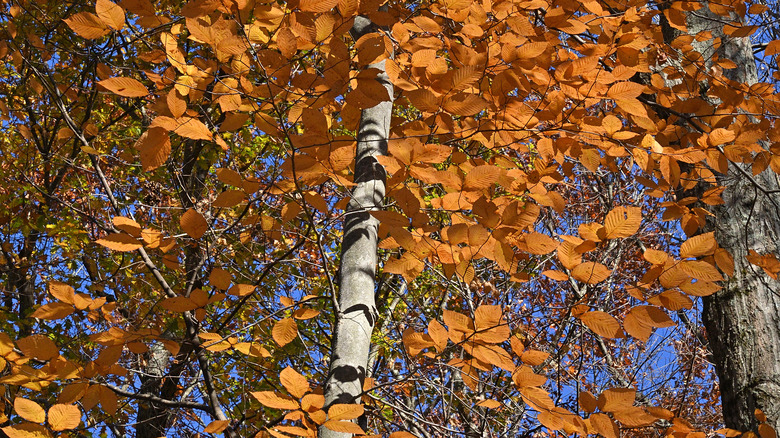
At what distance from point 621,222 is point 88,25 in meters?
2.12

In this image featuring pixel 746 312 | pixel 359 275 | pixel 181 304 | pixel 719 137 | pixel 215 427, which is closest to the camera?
pixel 215 427

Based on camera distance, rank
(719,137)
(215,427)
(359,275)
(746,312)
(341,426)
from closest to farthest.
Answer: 1. (341,426)
2. (215,427)
3. (359,275)
4. (719,137)
5. (746,312)

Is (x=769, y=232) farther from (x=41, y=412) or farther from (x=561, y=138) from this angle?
(x=41, y=412)

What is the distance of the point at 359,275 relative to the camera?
7.80 ft

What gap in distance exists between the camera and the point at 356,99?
1.92m

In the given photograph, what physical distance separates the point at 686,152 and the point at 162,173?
513cm

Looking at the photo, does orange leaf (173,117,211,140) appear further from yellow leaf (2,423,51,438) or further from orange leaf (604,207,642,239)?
orange leaf (604,207,642,239)

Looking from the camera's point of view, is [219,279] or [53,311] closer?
[53,311]

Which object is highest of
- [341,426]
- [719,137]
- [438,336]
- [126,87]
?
[719,137]

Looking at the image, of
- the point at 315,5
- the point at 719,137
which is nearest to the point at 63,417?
the point at 315,5

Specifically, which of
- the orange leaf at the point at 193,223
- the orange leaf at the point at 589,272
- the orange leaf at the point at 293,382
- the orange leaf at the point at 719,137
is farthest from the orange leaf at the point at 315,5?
the orange leaf at the point at 719,137

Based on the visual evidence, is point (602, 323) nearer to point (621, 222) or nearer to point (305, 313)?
point (621, 222)

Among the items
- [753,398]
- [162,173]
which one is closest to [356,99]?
[753,398]

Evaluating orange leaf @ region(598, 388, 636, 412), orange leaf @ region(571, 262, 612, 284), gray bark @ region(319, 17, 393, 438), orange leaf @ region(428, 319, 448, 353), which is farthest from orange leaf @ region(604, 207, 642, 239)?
gray bark @ region(319, 17, 393, 438)
